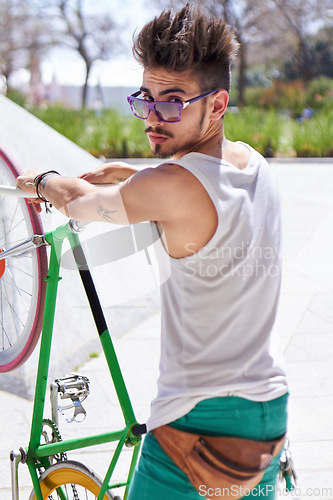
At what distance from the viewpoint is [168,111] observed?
1.61 metres

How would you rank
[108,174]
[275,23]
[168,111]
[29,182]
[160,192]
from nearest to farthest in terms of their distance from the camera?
[160,192]
[168,111]
[29,182]
[108,174]
[275,23]

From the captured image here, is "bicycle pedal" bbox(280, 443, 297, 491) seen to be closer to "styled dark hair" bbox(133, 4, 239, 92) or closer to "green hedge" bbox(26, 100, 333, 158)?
"styled dark hair" bbox(133, 4, 239, 92)

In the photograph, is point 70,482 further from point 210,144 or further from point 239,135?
point 239,135

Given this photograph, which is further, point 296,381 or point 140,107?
point 296,381

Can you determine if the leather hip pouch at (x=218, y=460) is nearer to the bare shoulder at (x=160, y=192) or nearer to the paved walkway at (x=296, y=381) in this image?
the bare shoulder at (x=160, y=192)

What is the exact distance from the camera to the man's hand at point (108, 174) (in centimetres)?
206

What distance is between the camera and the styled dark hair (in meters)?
1.57

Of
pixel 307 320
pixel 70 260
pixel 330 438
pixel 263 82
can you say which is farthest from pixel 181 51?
pixel 263 82

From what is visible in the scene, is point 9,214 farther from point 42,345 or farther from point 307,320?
point 307,320

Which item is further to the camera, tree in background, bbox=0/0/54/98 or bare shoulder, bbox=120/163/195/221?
tree in background, bbox=0/0/54/98

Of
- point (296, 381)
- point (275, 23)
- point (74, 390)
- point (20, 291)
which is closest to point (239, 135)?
point (296, 381)

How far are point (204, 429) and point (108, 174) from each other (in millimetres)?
837

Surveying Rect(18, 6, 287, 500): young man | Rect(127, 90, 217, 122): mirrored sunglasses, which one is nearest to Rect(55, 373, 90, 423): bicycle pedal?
Rect(18, 6, 287, 500): young man

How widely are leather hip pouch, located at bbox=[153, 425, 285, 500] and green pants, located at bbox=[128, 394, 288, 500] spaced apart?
2 cm
